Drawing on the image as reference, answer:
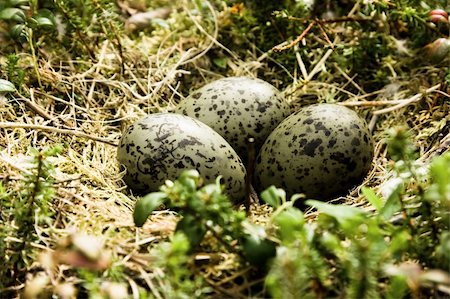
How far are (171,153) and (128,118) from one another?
47cm

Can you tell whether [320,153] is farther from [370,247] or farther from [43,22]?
[43,22]

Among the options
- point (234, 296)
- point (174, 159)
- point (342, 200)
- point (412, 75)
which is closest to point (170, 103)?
point (174, 159)

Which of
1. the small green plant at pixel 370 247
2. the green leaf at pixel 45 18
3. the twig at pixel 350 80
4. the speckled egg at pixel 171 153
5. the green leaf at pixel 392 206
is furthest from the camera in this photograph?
the twig at pixel 350 80

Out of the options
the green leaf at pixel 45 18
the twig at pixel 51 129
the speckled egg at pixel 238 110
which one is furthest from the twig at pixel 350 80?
the green leaf at pixel 45 18

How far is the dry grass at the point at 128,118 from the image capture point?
1621 mm

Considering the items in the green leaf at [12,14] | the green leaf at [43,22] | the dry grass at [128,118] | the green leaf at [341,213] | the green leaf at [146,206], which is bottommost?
the dry grass at [128,118]

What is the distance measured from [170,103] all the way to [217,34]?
402 millimetres

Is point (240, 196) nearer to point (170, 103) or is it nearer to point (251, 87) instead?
point (251, 87)

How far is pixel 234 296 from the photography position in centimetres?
146

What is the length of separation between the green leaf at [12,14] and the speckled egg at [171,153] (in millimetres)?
599

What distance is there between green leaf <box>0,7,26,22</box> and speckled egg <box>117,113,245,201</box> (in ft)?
1.97

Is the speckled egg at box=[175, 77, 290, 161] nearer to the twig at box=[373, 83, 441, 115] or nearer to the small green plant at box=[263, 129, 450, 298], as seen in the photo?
the twig at box=[373, 83, 441, 115]

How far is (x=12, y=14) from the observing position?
7.29 ft

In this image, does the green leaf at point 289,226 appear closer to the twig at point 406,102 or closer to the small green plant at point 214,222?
the small green plant at point 214,222
